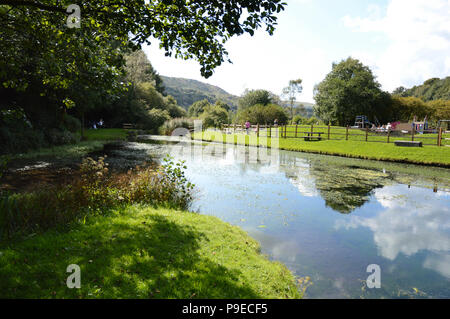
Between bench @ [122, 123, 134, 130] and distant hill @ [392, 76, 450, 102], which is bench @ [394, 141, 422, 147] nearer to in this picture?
bench @ [122, 123, 134, 130]

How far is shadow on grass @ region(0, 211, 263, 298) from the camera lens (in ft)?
11.0

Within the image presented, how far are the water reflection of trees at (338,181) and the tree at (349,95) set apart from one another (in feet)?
96.9

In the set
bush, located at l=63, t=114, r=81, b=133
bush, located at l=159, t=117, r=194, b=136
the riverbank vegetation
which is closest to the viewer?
the riverbank vegetation

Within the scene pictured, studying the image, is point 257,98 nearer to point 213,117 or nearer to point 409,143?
point 213,117

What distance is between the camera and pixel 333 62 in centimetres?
5400

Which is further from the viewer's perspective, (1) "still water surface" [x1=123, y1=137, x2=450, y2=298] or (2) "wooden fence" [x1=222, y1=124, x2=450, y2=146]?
(2) "wooden fence" [x1=222, y1=124, x2=450, y2=146]

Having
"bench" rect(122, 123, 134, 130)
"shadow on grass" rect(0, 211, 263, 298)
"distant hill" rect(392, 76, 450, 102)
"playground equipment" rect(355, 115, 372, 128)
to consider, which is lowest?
"shadow on grass" rect(0, 211, 263, 298)

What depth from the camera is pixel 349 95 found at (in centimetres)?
4278

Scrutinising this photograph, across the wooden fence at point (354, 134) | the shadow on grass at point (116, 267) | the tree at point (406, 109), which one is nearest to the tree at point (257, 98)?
the tree at point (406, 109)
